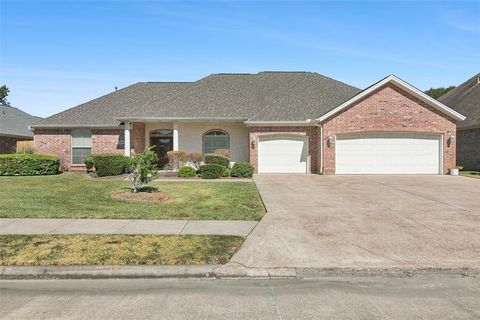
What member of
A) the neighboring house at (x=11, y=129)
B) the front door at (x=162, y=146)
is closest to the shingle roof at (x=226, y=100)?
the front door at (x=162, y=146)

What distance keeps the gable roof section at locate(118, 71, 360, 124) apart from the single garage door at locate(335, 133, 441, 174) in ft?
9.89

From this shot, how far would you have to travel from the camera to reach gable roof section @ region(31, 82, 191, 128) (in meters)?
23.6

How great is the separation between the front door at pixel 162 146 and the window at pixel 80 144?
4.03m

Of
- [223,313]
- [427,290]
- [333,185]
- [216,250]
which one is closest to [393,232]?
[427,290]

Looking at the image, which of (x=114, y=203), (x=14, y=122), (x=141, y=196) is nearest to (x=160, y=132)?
(x=141, y=196)

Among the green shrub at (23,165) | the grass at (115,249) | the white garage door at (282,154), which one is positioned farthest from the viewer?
the white garage door at (282,154)

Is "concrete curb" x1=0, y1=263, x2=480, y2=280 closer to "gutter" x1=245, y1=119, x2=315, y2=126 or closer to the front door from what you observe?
"gutter" x1=245, y1=119, x2=315, y2=126

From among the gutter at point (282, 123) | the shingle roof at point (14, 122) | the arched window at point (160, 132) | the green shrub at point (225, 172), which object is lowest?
the green shrub at point (225, 172)

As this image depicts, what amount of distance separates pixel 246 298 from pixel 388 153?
732 inches

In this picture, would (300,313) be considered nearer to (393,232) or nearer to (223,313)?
(223,313)

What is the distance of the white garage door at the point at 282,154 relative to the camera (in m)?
22.3

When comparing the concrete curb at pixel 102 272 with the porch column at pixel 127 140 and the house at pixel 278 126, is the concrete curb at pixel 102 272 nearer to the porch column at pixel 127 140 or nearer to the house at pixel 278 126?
the house at pixel 278 126

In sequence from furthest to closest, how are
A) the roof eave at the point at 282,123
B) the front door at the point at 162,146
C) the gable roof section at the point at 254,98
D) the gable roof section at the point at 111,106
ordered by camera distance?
the front door at the point at 162,146, the gable roof section at the point at 111,106, the gable roof section at the point at 254,98, the roof eave at the point at 282,123

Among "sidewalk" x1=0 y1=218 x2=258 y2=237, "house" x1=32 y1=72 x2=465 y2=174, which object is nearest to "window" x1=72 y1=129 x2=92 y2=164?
"house" x1=32 y1=72 x2=465 y2=174
